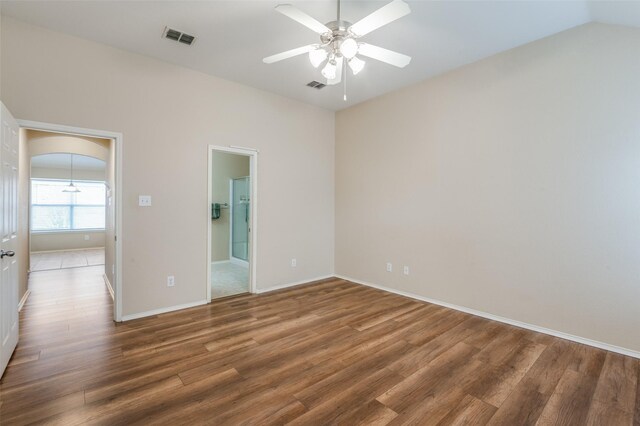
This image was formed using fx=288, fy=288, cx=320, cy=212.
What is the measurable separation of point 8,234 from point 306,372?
8.77 ft

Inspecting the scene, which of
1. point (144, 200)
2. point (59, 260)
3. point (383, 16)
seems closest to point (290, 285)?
point (144, 200)

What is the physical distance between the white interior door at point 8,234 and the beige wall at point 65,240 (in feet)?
26.9

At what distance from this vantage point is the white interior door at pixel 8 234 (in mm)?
2191

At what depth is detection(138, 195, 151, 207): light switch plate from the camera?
3.35 meters

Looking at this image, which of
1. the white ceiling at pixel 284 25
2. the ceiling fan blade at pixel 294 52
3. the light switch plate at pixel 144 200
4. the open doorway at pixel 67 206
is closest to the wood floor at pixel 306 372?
the light switch plate at pixel 144 200

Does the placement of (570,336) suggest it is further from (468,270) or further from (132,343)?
(132,343)

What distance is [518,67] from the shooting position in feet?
10.4

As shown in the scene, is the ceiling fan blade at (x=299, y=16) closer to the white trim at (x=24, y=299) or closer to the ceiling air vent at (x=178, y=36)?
the ceiling air vent at (x=178, y=36)

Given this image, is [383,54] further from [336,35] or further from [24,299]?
[24,299]

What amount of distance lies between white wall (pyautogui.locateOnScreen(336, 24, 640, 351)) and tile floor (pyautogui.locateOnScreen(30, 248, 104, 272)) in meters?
6.78

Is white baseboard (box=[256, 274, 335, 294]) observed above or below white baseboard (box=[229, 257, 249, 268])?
below

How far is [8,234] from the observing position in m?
2.36

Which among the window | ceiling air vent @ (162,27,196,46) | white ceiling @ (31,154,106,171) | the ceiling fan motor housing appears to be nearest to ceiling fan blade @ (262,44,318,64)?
the ceiling fan motor housing

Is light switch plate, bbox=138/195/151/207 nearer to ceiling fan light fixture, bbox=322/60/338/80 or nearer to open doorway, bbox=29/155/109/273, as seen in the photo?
ceiling fan light fixture, bbox=322/60/338/80
